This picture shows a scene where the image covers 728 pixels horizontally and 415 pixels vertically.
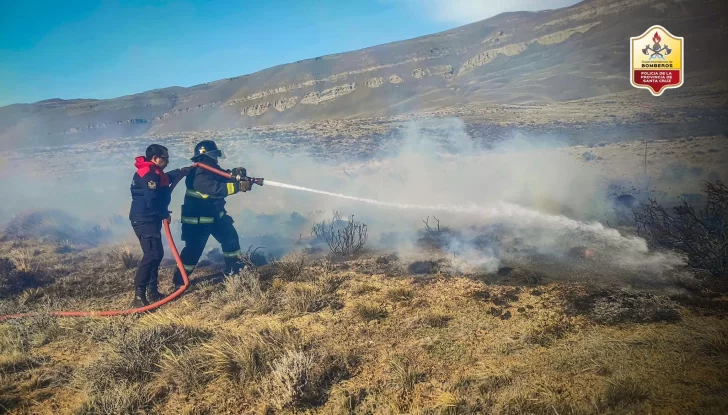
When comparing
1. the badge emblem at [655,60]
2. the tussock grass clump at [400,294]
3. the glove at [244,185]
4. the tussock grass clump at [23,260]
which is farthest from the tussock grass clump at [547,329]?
the badge emblem at [655,60]

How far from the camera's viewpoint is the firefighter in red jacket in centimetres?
567

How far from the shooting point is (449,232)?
852cm

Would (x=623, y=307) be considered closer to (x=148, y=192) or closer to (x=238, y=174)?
(x=238, y=174)

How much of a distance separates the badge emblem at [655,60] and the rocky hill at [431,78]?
64.9 ft

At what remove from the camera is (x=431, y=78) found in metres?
72.6

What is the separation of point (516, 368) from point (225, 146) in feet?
80.5

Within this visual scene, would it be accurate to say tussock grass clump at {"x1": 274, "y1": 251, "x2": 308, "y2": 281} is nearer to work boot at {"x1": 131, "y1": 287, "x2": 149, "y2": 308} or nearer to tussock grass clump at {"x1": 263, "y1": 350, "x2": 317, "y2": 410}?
work boot at {"x1": 131, "y1": 287, "x2": 149, "y2": 308}

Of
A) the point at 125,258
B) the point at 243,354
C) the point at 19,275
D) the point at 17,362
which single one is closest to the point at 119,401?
the point at 243,354

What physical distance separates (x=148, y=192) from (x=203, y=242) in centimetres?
138

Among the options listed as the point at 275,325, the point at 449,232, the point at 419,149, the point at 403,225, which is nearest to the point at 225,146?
the point at 419,149

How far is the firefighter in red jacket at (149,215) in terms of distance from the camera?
5.67m

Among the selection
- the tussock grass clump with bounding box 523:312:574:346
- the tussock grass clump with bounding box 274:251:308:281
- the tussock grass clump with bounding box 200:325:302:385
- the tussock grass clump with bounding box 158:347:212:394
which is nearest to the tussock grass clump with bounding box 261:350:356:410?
the tussock grass clump with bounding box 200:325:302:385

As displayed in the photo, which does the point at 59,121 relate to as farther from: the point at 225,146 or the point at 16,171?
the point at 225,146

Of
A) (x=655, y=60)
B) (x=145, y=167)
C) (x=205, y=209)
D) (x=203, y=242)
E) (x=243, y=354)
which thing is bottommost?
(x=243, y=354)
